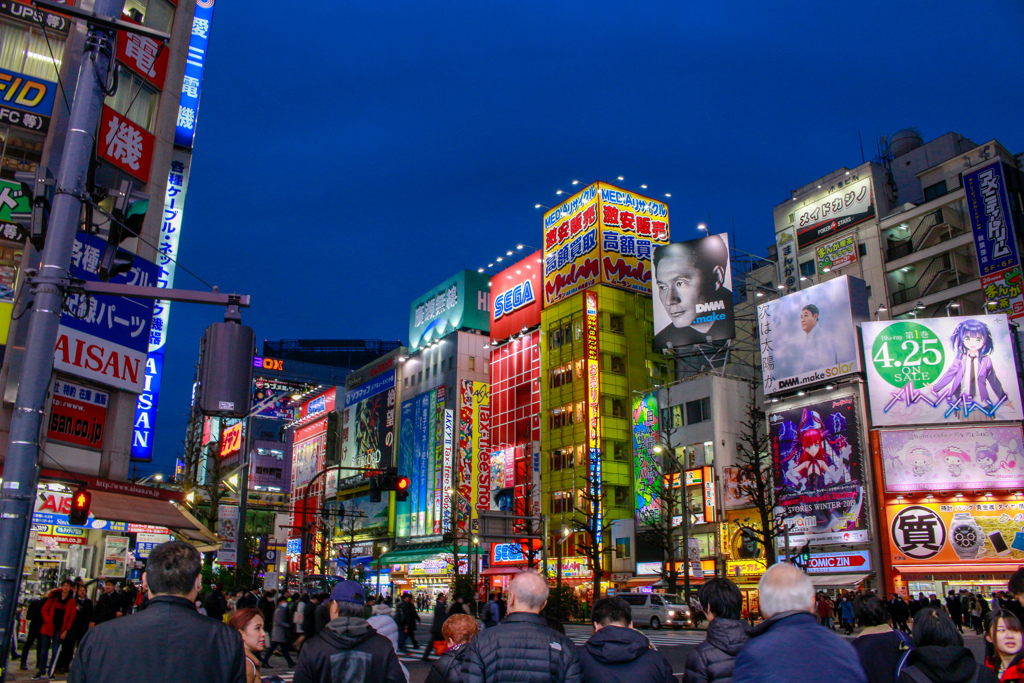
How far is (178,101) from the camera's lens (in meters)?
27.0

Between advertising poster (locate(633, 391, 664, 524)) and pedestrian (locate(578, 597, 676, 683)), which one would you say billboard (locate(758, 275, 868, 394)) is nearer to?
advertising poster (locate(633, 391, 664, 524))

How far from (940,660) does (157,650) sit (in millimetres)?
4262

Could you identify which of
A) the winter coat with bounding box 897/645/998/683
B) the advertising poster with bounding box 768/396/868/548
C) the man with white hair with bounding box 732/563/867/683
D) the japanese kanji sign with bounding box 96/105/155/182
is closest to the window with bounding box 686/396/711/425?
the advertising poster with bounding box 768/396/868/548

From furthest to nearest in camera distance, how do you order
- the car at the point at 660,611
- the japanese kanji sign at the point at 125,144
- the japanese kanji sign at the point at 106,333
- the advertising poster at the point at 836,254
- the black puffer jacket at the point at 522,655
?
the advertising poster at the point at 836,254 < the car at the point at 660,611 < the japanese kanji sign at the point at 125,144 < the japanese kanji sign at the point at 106,333 < the black puffer jacket at the point at 522,655

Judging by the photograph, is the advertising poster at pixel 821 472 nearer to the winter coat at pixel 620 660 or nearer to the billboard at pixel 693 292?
the billboard at pixel 693 292

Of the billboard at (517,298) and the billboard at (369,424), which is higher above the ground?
the billboard at (517,298)

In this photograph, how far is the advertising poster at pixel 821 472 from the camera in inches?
1559

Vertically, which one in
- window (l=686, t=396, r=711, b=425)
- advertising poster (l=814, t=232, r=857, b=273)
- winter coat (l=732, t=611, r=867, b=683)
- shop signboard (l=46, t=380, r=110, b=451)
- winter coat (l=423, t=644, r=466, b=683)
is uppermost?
advertising poster (l=814, t=232, r=857, b=273)

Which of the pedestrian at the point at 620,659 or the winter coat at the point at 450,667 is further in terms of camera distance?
the winter coat at the point at 450,667

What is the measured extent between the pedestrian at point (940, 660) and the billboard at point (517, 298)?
59.9 m

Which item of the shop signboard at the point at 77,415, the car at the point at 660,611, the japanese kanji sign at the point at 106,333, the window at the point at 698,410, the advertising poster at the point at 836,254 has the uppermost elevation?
the advertising poster at the point at 836,254

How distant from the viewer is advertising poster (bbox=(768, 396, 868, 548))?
39.6 m

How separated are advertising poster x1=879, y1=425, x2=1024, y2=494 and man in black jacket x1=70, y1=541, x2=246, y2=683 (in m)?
41.0

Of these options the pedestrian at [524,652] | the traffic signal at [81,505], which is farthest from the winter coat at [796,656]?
the traffic signal at [81,505]
